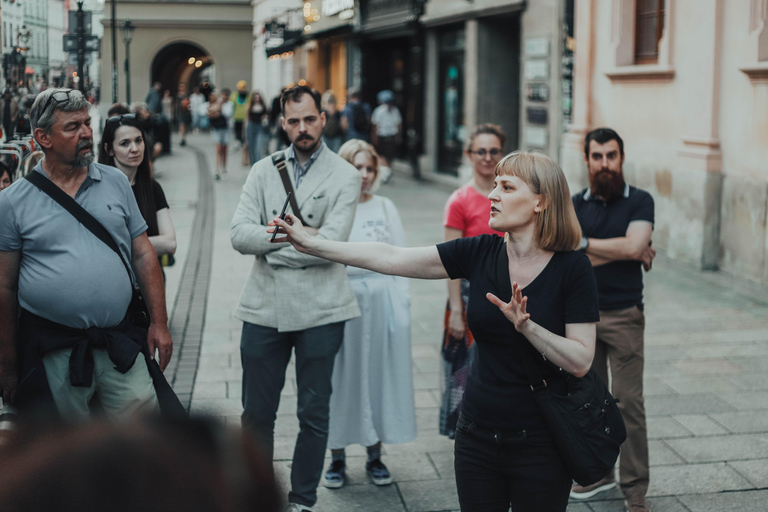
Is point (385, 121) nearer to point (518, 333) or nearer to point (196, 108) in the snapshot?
point (518, 333)

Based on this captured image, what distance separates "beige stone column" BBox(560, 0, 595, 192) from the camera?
12.8 m

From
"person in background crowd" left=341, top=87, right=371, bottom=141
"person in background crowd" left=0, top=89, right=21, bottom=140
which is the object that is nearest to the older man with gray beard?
"person in background crowd" left=0, top=89, right=21, bottom=140

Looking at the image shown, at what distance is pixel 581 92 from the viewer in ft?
42.9

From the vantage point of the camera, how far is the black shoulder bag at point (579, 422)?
2.82 metres

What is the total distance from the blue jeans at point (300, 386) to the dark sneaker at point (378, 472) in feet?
1.82

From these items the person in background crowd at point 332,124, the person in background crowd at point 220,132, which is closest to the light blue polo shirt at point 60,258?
the person in background crowd at point 332,124

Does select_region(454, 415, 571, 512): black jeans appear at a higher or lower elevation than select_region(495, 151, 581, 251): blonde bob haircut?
lower

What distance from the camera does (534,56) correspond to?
15047mm

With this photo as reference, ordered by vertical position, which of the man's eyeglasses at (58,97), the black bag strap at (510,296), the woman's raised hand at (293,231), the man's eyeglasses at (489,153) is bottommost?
the black bag strap at (510,296)

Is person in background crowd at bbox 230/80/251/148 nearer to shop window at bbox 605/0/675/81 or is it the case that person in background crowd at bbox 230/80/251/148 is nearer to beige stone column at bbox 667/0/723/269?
shop window at bbox 605/0/675/81

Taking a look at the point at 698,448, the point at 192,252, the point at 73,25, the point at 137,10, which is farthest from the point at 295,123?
the point at 137,10

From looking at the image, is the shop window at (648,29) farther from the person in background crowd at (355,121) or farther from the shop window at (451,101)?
the person in background crowd at (355,121)

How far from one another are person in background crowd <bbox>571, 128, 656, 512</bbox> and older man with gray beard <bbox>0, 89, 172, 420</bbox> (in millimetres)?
2119

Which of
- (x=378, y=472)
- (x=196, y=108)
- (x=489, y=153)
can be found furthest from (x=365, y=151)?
(x=196, y=108)
